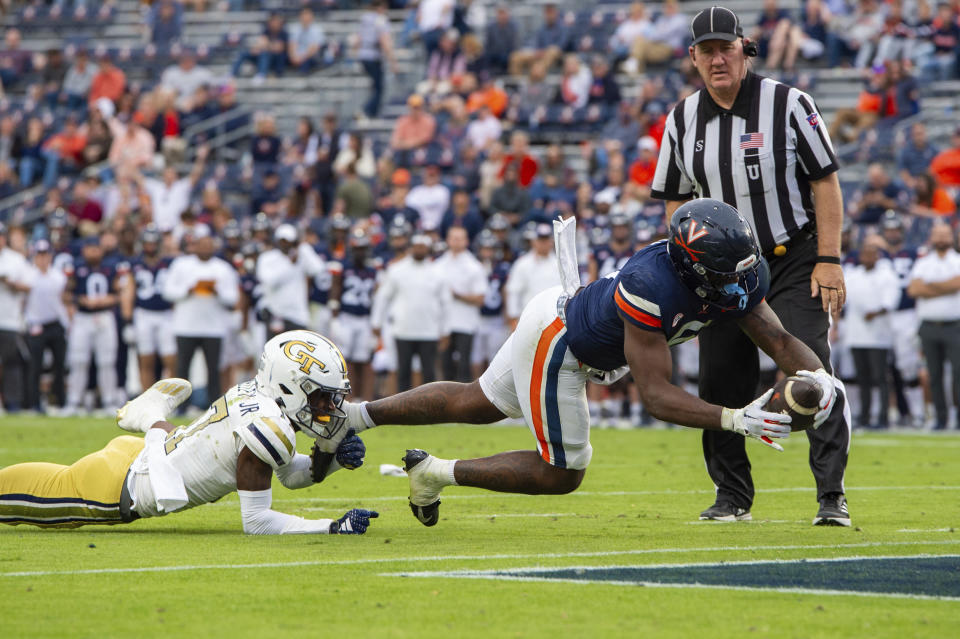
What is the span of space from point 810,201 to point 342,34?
58.2ft

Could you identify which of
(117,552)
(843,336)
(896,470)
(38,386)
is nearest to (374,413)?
(117,552)

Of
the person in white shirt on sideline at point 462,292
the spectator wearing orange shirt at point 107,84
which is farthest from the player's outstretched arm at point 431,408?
the spectator wearing orange shirt at point 107,84

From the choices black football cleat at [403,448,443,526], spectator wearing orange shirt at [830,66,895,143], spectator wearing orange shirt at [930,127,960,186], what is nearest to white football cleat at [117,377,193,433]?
black football cleat at [403,448,443,526]

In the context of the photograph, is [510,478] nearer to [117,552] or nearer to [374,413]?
[374,413]

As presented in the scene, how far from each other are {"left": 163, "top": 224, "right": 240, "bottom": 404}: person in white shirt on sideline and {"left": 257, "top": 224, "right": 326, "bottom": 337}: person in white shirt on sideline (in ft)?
1.33

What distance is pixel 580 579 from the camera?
452 cm

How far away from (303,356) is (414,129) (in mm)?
14097

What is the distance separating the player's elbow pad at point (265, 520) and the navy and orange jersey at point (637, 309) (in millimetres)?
1339

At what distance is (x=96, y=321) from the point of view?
1689 cm

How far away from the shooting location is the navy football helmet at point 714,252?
5.18 meters

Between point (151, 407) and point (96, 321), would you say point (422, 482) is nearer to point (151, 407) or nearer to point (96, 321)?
point (151, 407)

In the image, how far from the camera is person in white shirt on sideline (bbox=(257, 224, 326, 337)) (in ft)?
50.9

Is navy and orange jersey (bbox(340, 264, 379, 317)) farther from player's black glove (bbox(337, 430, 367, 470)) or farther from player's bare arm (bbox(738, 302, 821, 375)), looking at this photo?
player's bare arm (bbox(738, 302, 821, 375))

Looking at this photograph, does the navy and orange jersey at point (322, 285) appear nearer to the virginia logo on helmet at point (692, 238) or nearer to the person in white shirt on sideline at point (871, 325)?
the person in white shirt on sideline at point (871, 325)
